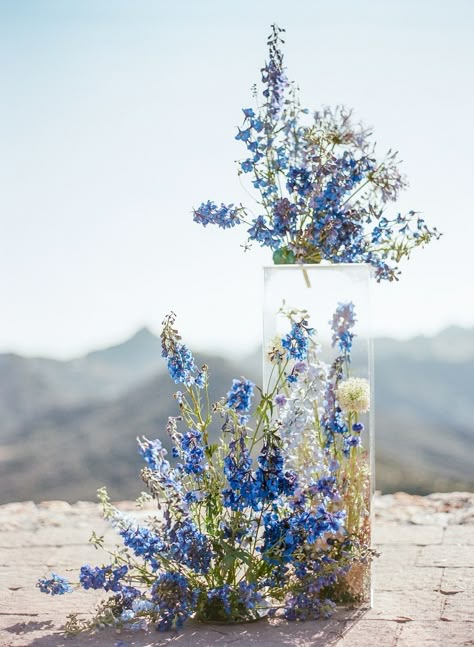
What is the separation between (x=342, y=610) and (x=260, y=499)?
0.56 metres

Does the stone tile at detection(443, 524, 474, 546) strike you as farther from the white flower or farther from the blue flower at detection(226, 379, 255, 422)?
the blue flower at detection(226, 379, 255, 422)

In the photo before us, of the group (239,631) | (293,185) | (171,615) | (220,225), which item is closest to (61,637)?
(171,615)

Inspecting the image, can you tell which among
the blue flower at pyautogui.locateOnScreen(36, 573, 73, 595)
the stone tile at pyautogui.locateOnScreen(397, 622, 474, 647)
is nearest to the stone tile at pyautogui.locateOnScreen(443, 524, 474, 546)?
the stone tile at pyautogui.locateOnScreen(397, 622, 474, 647)

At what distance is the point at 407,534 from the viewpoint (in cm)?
456

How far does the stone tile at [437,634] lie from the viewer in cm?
286

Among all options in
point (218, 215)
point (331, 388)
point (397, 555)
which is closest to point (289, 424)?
point (331, 388)

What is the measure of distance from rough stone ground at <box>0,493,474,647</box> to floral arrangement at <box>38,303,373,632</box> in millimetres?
105

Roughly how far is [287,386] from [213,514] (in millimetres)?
483

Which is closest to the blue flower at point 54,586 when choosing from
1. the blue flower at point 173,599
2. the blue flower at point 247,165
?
the blue flower at point 173,599

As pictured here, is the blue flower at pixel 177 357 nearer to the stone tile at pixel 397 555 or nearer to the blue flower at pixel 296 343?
the blue flower at pixel 296 343

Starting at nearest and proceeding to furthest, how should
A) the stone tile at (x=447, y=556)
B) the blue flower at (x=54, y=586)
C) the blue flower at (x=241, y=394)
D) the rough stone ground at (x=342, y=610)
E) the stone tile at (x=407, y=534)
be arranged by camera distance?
1. the blue flower at (x=241, y=394)
2. the rough stone ground at (x=342, y=610)
3. the blue flower at (x=54, y=586)
4. the stone tile at (x=447, y=556)
5. the stone tile at (x=407, y=534)

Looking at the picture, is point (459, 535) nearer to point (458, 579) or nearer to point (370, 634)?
point (458, 579)

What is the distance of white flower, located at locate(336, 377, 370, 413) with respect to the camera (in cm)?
309

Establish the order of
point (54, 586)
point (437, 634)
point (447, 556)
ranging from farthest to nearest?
1. point (447, 556)
2. point (54, 586)
3. point (437, 634)
